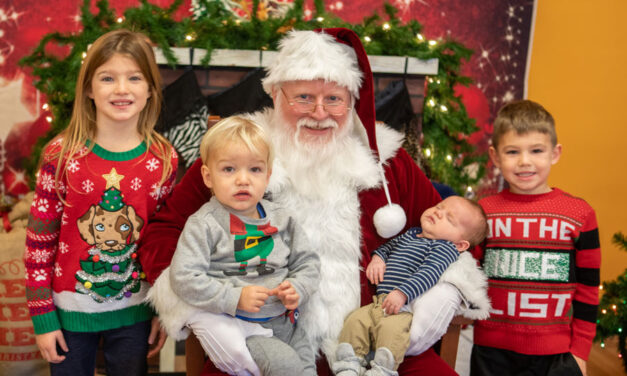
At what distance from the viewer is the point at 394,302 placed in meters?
1.86

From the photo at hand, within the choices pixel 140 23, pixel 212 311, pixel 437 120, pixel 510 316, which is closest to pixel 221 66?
pixel 140 23

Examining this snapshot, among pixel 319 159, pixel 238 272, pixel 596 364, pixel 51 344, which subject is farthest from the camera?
pixel 596 364

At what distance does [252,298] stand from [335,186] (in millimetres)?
743

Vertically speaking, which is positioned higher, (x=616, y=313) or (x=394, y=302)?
(x=394, y=302)

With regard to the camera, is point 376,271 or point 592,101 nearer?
point 376,271

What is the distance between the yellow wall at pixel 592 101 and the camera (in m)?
3.49

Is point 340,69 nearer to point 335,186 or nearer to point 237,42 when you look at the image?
point 335,186

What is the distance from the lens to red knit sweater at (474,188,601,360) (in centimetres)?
204

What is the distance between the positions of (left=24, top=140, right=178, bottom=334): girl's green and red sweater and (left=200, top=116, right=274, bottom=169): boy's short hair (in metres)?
0.36

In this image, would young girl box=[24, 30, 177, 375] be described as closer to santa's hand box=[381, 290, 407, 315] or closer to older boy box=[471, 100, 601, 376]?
santa's hand box=[381, 290, 407, 315]

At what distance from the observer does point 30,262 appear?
180 cm

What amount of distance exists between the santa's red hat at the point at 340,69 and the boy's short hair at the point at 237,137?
427 millimetres

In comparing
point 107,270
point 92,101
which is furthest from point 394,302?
point 92,101

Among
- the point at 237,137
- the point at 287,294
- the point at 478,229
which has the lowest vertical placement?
the point at 287,294
